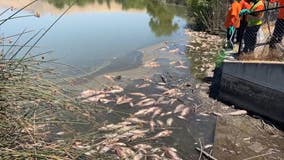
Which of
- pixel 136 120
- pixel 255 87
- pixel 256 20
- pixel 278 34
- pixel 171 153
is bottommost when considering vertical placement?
pixel 171 153

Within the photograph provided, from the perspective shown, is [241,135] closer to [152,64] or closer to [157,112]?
[157,112]

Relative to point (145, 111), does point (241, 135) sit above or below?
below

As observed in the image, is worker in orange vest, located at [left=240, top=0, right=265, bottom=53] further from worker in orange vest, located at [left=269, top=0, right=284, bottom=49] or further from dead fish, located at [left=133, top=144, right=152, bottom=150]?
dead fish, located at [left=133, top=144, right=152, bottom=150]

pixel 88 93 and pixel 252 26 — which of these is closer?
pixel 88 93

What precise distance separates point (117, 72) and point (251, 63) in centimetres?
540

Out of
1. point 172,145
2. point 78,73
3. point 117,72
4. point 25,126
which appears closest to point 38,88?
point 25,126

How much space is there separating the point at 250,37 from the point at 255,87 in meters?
1.62

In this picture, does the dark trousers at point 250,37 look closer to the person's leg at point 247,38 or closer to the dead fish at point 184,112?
the person's leg at point 247,38

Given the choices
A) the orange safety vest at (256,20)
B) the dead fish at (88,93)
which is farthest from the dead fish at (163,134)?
the orange safety vest at (256,20)

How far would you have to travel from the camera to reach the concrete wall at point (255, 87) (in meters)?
10.6

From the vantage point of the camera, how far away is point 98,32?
2367 cm

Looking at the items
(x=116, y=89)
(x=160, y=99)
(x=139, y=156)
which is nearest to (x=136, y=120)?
(x=160, y=99)

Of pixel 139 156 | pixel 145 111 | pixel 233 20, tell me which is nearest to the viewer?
pixel 139 156

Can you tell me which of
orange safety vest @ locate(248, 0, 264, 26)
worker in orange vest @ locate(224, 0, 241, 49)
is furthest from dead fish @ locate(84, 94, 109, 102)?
worker in orange vest @ locate(224, 0, 241, 49)
